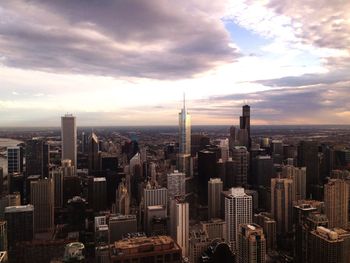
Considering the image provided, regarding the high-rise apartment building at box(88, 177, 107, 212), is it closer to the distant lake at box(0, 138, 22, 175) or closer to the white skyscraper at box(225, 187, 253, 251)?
the distant lake at box(0, 138, 22, 175)

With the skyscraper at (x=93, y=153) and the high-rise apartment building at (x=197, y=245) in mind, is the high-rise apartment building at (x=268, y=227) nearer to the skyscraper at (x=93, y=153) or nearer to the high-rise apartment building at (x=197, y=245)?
the high-rise apartment building at (x=197, y=245)

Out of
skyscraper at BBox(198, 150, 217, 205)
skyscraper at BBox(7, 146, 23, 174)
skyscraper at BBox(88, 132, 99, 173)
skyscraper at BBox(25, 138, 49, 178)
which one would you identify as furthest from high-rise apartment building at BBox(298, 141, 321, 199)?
skyscraper at BBox(7, 146, 23, 174)

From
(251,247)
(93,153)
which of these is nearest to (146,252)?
(251,247)

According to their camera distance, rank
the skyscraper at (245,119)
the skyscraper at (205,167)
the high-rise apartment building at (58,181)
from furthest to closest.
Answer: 1. the skyscraper at (205,167)
2. the high-rise apartment building at (58,181)
3. the skyscraper at (245,119)

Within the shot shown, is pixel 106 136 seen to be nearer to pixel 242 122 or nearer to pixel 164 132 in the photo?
pixel 164 132

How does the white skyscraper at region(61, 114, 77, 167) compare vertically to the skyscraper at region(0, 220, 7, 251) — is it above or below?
above

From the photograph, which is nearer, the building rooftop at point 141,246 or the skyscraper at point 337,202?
the building rooftop at point 141,246

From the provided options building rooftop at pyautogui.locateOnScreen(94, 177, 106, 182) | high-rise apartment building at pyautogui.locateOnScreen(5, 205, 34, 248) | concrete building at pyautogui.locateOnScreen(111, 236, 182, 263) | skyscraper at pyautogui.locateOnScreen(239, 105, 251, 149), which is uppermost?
skyscraper at pyautogui.locateOnScreen(239, 105, 251, 149)

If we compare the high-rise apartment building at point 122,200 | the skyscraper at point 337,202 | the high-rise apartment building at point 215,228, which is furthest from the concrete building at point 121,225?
the skyscraper at point 337,202
